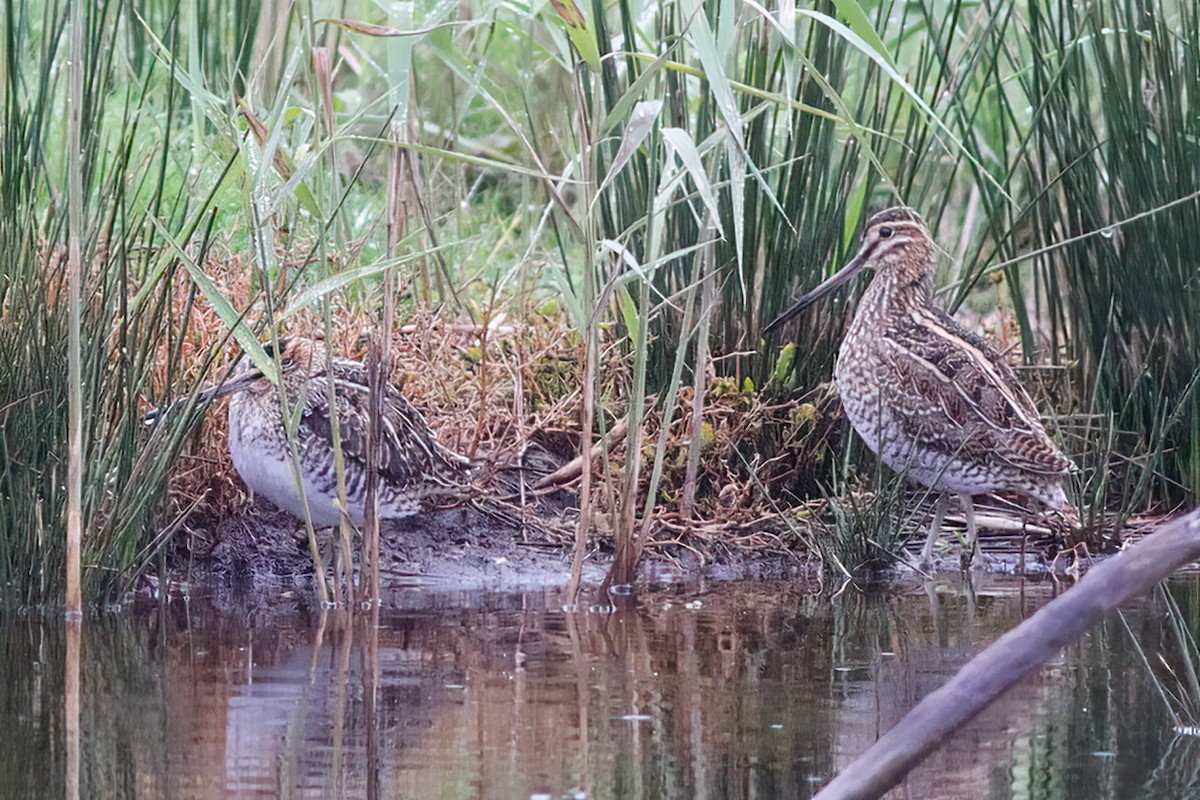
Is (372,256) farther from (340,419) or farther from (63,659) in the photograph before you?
(63,659)

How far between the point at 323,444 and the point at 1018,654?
375 centimetres

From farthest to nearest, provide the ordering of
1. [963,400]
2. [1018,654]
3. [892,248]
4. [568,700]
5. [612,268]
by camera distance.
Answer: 1. [892,248]
2. [963,400]
3. [612,268]
4. [568,700]
5. [1018,654]

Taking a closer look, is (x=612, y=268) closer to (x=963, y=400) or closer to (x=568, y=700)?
(x=963, y=400)

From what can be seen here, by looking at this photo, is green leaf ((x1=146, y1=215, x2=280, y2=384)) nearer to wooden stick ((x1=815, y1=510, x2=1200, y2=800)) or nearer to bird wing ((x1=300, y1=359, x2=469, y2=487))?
bird wing ((x1=300, y1=359, x2=469, y2=487))

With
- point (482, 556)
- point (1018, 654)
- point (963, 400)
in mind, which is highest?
point (963, 400)

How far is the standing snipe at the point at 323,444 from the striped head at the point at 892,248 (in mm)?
1308

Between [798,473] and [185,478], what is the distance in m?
2.07

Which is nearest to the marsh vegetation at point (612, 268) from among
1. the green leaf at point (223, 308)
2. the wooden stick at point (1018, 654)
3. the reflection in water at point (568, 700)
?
the green leaf at point (223, 308)

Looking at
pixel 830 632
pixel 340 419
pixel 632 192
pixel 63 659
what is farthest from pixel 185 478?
pixel 830 632

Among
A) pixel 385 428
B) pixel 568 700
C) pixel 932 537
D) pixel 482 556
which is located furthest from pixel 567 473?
pixel 568 700

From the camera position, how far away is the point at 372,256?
24.3 ft

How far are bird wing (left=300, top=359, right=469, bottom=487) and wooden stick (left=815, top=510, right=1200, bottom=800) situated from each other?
359cm

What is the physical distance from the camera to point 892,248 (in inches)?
252

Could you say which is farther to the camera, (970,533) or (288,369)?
(970,533)
